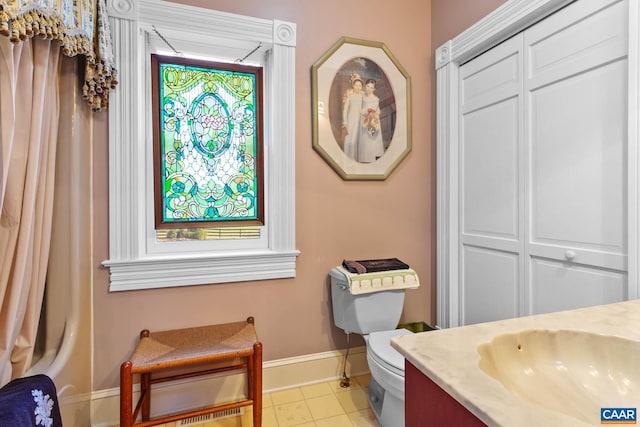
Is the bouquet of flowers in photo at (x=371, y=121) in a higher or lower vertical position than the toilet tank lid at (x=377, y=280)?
higher

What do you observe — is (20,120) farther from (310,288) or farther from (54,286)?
(310,288)

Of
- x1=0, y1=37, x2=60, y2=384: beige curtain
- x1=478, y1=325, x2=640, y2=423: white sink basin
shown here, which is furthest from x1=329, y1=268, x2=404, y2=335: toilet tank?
x1=0, y1=37, x2=60, y2=384: beige curtain

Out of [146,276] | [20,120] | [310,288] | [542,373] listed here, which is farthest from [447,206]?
[20,120]

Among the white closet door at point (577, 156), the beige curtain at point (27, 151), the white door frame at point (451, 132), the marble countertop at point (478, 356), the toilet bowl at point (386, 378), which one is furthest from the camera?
the white door frame at point (451, 132)

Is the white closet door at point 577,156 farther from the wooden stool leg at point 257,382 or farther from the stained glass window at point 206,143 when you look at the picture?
the stained glass window at point 206,143

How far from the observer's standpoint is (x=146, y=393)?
153 centimetres

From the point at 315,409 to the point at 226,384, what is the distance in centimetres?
49

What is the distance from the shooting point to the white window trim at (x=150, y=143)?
5.04 ft

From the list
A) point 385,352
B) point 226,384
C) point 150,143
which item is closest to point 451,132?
point 385,352

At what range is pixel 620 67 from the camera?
1.16 metres

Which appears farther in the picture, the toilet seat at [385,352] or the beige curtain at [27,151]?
the toilet seat at [385,352]

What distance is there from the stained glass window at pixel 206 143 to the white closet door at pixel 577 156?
1.39 m

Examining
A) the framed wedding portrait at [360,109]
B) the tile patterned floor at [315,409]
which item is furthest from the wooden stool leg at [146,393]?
the framed wedding portrait at [360,109]

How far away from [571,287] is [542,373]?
2.66 feet
